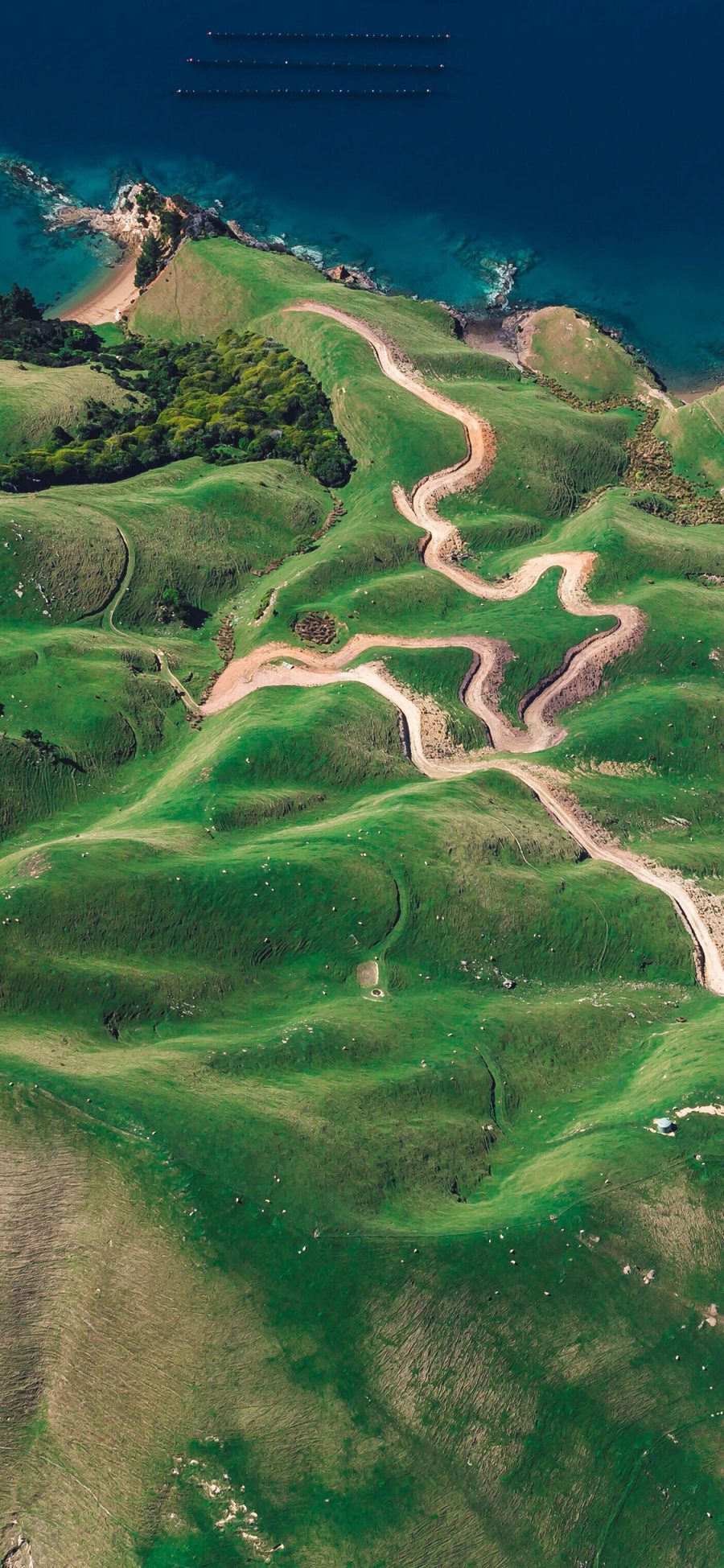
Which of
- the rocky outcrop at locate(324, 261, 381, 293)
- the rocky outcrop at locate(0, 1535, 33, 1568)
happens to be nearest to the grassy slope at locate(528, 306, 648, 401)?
the rocky outcrop at locate(324, 261, 381, 293)

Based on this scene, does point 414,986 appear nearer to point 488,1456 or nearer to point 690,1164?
point 690,1164

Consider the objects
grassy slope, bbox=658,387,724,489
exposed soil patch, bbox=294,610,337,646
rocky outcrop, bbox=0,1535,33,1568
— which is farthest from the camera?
grassy slope, bbox=658,387,724,489

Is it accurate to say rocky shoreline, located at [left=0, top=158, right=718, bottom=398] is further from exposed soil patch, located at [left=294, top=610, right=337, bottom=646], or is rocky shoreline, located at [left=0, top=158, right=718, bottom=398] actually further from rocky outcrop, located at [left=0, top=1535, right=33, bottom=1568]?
rocky outcrop, located at [left=0, top=1535, right=33, bottom=1568]

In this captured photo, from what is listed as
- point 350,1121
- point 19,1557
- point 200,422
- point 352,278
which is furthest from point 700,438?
point 19,1557

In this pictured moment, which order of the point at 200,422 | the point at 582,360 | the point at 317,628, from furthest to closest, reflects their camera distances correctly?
1. the point at 582,360
2. the point at 200,422
3. the point at 317,628

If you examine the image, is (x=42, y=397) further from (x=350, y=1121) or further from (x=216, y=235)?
(x=350, y=1121)

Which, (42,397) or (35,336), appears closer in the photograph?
(42,397)
